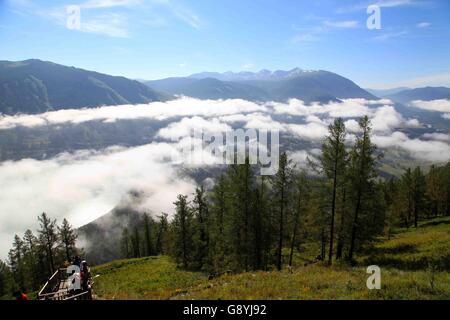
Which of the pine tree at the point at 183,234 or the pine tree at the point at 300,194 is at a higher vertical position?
the pine tree at the point at 300,194

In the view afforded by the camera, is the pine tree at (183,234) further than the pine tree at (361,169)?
Yes

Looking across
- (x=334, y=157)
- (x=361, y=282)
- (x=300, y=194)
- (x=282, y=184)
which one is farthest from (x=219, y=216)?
(x=361, y=282)

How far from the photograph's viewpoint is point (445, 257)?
24797mm

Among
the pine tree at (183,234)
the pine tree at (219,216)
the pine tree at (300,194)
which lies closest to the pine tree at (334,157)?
the pine tree at (300,194)

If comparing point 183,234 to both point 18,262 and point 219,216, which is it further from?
point 18,262

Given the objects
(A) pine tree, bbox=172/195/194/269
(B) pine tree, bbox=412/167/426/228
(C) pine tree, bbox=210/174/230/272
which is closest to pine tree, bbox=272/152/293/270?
(C) pine tree, bbox=210/174/230/272

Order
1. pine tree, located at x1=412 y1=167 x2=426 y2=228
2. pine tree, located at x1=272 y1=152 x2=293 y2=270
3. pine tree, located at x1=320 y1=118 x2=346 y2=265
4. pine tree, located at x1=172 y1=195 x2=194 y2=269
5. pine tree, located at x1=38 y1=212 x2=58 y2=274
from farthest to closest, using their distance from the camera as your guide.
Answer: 1. pine tree, located at x1=412 y1=167 x2=426 y2=228
2. pine tree, located at x1=38 y1=212 x2=58 y2=274
3. pine tree, located at x1=172 y1=195 x2=194 y2=269
4. pine tree, located at x1=272 y1=152 x2=293 y2=270
5. pine tree, located at x1=320 y1=118 x2=346 y2=265

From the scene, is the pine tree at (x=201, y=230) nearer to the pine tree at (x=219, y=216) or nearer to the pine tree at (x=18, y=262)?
the pine tree at (x=219, y=216)

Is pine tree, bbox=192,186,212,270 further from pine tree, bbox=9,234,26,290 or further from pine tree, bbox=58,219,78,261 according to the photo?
pine tree, bbox=9,234,26,290

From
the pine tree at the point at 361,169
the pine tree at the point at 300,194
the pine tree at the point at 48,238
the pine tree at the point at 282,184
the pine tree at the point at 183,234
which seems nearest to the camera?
the pine tree at the point at 361,169

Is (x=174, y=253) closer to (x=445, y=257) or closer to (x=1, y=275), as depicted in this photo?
(x=445, y=257)

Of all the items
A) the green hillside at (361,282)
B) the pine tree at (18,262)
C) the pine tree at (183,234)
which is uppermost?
the green hillside at (361,282)

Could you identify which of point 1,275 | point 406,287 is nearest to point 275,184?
point 406,287
